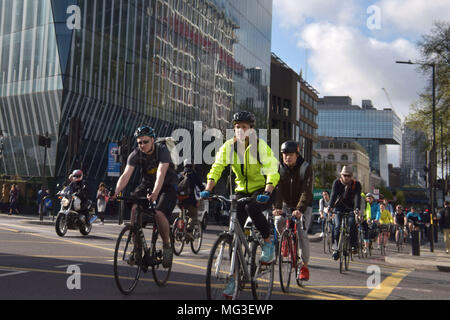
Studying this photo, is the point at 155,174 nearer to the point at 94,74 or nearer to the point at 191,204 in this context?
the point at 191,204

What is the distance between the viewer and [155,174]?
6.64 meters

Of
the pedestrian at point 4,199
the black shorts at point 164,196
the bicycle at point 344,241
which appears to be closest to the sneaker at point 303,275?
the black shorts at point 164,196

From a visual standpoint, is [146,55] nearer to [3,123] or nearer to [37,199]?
[3,123]

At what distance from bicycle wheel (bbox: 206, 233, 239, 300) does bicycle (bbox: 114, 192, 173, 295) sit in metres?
1.26

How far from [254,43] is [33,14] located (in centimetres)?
3360

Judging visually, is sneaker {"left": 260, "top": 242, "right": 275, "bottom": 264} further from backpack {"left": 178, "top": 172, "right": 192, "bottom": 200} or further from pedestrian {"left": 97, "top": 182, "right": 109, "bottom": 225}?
pedestrian {"left": 97, "top": 182, "right": 109, "bottom": 225}

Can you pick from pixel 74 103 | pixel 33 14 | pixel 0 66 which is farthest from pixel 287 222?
pixel 0 66

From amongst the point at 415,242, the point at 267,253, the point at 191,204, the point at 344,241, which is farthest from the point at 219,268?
the point at 415,242

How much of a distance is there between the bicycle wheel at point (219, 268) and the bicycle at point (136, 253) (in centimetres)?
126

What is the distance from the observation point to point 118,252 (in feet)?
18.8

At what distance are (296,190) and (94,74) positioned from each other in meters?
30.0

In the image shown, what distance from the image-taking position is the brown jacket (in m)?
6.99
